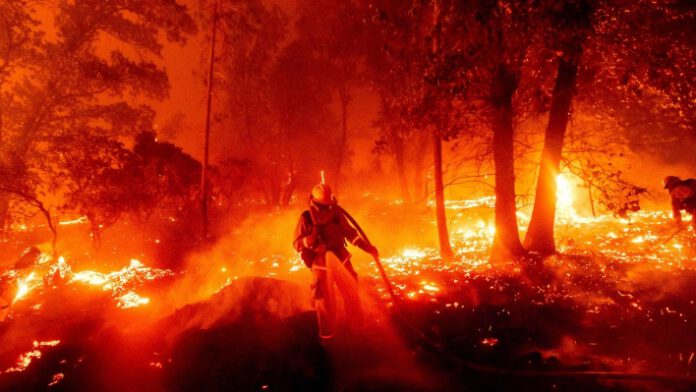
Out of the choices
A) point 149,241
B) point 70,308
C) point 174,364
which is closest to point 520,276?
point 174,364

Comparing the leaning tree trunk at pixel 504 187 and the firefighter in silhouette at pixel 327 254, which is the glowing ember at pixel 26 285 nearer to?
the firefighter in silhouette at pixel 327 254

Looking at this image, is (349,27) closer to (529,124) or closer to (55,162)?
(529,124)

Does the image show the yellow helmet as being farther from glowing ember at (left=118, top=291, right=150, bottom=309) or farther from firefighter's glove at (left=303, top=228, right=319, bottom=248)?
glowing ember at (left=118, top=291, right=150, bottom=309)

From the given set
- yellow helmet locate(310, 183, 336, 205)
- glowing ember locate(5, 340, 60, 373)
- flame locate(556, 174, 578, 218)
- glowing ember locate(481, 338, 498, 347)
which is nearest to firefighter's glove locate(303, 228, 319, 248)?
yellow helmet locate(310, 183, 336, 205)

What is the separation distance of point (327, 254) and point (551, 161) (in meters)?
7.07

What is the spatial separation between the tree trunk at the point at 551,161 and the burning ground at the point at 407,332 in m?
0.74

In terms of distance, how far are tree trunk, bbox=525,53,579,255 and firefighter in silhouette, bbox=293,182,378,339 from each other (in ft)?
20.7

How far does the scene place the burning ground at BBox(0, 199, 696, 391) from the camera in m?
5.14

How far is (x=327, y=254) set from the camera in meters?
6.34

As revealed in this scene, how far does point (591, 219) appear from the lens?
16.6 metres

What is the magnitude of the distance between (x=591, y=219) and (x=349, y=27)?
59.2ft

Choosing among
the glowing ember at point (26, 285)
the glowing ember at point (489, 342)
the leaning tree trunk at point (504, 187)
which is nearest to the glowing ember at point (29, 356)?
the glowing ember at point (26, 285)

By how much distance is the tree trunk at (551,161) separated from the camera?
9.68 metres

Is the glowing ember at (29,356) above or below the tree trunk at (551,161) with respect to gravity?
below
